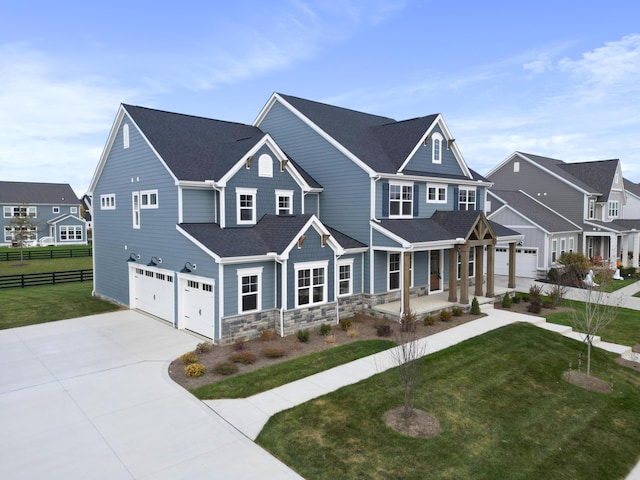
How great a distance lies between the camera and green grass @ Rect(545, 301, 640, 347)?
1747 cm

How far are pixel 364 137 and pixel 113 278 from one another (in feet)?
53.5

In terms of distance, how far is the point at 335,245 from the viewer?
18.6 m

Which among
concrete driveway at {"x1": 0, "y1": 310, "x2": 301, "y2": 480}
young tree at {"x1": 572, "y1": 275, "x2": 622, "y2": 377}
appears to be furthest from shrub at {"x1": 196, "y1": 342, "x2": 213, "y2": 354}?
young tree at {"x1": 572, "y1": 275, "x2": 622, "y2": 377}

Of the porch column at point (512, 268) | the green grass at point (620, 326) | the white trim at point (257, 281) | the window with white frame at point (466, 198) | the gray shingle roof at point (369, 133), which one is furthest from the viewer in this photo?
A: the window with white frame at point (466, 198)

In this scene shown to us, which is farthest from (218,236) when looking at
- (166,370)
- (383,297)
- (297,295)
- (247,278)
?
(383,297)

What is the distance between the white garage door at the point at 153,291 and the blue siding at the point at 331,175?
8.46 meters

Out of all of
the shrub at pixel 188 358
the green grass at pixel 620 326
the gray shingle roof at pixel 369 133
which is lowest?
the green grass at pixel 620 326

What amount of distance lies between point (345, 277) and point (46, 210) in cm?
6332

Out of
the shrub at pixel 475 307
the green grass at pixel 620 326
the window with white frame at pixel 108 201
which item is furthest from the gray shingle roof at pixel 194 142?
the green grass at pixel 620 326

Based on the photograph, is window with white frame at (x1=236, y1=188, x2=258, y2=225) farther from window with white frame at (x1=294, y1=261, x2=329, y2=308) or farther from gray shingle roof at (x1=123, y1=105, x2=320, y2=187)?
window with white frame at (x1=294, y1=261, x2=329, y2=308)

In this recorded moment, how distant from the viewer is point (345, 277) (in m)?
20.2

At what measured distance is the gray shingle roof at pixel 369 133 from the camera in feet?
71.6

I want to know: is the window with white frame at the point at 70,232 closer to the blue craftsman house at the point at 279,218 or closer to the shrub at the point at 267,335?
the blue craftsman house at the point at 279,218

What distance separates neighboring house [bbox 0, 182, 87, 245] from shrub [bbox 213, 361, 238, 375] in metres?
61.6
